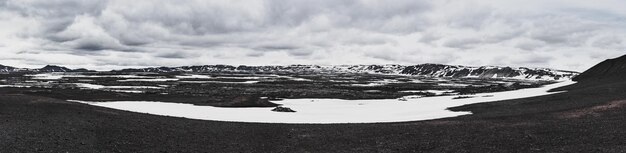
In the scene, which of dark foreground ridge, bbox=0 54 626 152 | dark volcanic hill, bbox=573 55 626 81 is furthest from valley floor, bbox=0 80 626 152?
dark volcanic hill, bbox=573 55 626 81

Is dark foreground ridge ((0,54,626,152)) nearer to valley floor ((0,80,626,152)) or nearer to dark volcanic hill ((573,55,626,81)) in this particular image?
valley floor ((0,80,626,152))

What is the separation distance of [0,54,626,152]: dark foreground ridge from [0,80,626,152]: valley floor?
0.02 metres

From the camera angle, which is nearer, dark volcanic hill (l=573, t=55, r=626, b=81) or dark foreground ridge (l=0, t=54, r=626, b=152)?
dark foreground ridge (l=0, t=54, r=626, b=152)

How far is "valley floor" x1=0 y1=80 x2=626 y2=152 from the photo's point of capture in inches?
690

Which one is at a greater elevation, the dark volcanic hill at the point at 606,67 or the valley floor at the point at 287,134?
the dark volcanic hill at the point at 606,67

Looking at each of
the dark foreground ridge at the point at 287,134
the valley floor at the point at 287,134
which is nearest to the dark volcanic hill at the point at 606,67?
the valley floor at the point at 287,134

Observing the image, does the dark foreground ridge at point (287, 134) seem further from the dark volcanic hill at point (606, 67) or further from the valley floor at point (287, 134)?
the dark volcanic hill at point (606, 67)

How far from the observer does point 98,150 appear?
16344 mm

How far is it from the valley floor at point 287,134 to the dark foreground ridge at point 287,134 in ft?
0.08

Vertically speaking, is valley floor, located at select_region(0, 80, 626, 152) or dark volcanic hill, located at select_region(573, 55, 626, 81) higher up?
dark volcanic hill, located at select_region(573, 55, 626, 81)

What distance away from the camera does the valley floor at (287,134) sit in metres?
17.5

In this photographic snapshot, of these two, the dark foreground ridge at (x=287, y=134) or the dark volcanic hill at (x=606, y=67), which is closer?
the dark foreground ridge at (x=287, y=134)

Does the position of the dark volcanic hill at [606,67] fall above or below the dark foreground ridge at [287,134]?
Answer: above

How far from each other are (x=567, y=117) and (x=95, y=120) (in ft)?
79.8
